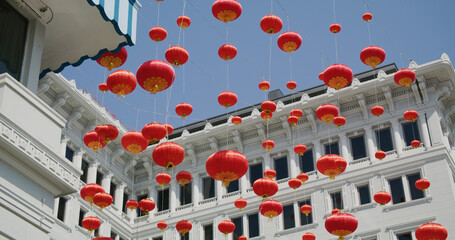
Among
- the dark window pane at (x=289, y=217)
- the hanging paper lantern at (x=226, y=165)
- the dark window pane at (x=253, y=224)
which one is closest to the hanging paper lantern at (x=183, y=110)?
the hanging paper lantern at (x=226, y=165)

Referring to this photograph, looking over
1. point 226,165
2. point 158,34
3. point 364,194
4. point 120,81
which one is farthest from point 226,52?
point 364,194

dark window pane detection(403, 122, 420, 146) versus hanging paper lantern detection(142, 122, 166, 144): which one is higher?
dark window pane detection(403, 122, 420, 146)

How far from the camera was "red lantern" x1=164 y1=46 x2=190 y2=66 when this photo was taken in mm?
17781

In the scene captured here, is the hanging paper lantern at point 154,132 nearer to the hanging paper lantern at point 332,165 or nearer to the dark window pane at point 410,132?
the hanging paper lantern at point 332,165

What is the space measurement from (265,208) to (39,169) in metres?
13.6

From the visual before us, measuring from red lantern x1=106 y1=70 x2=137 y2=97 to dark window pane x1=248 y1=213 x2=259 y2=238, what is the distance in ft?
67.1

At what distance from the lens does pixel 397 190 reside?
33656mm

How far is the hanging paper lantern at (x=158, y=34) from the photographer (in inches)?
779

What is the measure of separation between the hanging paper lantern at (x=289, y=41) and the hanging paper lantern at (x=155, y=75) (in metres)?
5.68

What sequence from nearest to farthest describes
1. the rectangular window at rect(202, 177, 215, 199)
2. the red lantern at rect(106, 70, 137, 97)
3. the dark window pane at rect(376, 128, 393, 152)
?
the red lantern at rect(106, 70, 137, 97), the dark window pane at rect(376, 128, 393, 152), the rectangular window at rect(202, 177, 215, 199)

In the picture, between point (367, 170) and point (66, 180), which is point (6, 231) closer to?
point (66, 180)

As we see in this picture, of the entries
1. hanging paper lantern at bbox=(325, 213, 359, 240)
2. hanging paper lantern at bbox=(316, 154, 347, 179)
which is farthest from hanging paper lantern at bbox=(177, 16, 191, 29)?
hanging paper lantern at bbox=(325, 213, 359, 240)

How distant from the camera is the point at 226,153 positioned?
50.0 ft

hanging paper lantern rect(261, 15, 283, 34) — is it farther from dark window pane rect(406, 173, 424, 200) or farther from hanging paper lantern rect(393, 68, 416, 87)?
dark window pane rect(406, 173, 424, 200)
